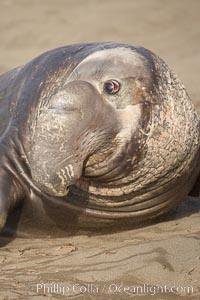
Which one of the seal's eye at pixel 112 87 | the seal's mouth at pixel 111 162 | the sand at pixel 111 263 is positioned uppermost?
the seal's eye at pixel 112 87

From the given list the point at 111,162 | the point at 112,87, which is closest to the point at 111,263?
the point at 111,162

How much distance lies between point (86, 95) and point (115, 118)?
0.20 m

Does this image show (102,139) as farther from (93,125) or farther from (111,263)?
(111,263)

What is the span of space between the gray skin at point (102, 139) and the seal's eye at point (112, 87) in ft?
0.06

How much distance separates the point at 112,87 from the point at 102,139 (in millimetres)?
294

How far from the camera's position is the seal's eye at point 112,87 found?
4.41 m

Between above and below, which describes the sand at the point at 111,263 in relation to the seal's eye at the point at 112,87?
below

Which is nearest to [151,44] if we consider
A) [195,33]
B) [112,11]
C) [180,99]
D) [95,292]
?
[195,33]

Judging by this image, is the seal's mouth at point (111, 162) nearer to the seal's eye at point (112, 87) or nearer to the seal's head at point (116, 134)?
the seal's head at point (116, 134)

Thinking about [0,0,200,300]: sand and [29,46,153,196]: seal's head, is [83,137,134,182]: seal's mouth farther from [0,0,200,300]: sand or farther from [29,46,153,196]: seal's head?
[0,0,200,300]: sand

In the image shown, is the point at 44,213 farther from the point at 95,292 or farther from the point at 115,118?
the point at 95,292

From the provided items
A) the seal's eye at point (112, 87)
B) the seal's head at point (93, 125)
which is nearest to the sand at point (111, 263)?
the seal's head at point (93, 125)

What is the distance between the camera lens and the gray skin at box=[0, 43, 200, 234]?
4.30m

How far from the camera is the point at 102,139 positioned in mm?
4359
